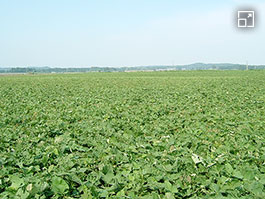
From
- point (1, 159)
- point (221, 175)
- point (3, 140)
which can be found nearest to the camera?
point (221, 175)

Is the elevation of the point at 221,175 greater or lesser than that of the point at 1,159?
lesser

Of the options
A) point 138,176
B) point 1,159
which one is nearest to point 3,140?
point 1,159

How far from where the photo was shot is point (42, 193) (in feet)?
7.71

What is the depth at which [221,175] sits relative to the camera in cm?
286

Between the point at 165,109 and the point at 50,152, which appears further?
the point at 165,109

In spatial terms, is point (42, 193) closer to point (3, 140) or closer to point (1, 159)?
point (1, 159)

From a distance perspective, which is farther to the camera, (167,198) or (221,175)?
(221,175)

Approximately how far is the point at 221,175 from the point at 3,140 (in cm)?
342

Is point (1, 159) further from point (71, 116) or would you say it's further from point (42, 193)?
point (71, 116)

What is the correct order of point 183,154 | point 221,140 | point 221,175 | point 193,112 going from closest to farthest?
point 221,175
point 183,154
point 221,140
point 193,112

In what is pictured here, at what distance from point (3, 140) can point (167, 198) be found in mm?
3065

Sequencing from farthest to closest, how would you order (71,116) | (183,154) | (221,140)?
1. (71,116)
2. (221,140)
3. (183,154)

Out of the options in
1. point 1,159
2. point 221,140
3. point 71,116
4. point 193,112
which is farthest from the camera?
point 193,112

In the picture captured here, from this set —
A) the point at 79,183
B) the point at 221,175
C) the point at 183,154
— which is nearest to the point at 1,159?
the point at 79,183
